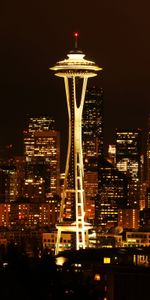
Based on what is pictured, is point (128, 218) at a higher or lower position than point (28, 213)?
lower

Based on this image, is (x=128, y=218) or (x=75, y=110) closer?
(x=75, y=110)

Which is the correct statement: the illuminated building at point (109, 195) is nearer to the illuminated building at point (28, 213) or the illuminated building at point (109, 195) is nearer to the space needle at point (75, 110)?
the illuminated building at point (28, 213)

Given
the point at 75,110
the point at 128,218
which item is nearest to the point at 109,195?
the point at 128,218

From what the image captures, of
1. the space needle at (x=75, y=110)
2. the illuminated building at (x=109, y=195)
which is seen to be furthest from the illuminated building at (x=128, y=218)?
the space needle at (x=75, y=110)

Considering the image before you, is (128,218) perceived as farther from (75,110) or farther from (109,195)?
(75,110)

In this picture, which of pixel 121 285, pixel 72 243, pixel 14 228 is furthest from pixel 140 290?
pixel 14 228

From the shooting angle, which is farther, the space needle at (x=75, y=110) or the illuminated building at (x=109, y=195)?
the illuminated building at (x=109, y=195)

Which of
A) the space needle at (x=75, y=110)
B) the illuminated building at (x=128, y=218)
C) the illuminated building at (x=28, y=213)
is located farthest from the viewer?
the illuminated building at (x=28, y=213)

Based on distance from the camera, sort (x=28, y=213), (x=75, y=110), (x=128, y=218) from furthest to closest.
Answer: (x=28, y=213), (x=128, y=218), (x=75, y=110)

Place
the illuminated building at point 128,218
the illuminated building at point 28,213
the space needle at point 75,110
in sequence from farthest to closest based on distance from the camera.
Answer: the illuminated building at point 28,213, the illuminated building at point 128,218, the space needle at point 75,110

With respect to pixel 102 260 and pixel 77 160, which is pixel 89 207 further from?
pixel 102 260
